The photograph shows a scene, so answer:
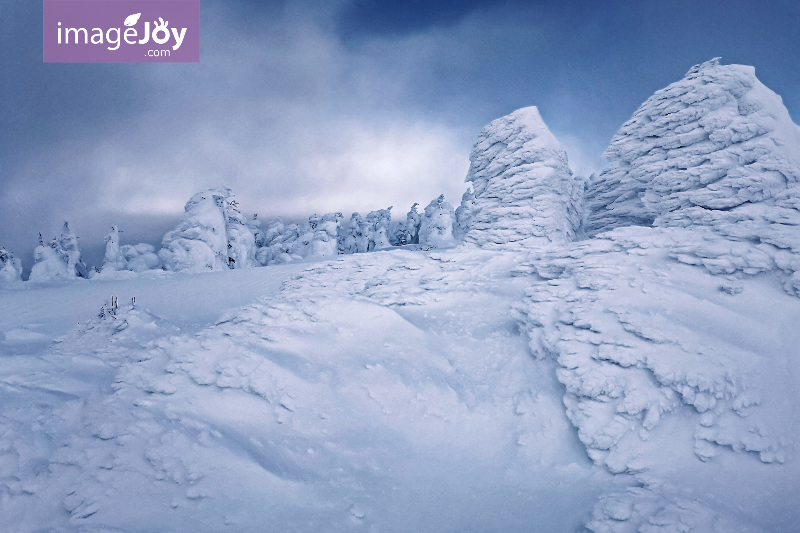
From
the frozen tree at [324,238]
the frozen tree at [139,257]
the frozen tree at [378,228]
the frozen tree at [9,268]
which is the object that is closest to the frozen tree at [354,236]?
the frozen tree at [378,228]

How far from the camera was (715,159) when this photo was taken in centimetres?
897

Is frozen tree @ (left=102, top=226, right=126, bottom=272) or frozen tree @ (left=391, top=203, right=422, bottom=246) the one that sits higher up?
frozen tree @ (left=391, top=203, right=422, bottom=246)

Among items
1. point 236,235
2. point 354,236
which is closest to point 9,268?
point 236,235

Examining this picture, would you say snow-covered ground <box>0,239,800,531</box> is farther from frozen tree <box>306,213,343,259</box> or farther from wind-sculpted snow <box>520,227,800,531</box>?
frozen tree <box>306,213,343,259</box>

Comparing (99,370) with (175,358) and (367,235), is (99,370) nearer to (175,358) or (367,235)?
(175,358)

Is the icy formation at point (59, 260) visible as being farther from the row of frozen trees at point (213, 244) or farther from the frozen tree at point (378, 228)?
the frozen tree at point (378, 228)

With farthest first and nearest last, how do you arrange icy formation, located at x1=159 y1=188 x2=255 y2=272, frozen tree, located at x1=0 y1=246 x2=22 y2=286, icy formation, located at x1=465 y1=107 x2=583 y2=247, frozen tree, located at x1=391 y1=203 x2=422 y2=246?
frozen tree, located at x1=391 y1=203 x2=422 y2=246 → frozen tree, located at x1=0 y1=246 x2=22 y2=286 → icy formation, located at x1=159 y1=188 x2=255 y2=272 → icy formation, located at x1=465 y1=107 x2=583 y2=247

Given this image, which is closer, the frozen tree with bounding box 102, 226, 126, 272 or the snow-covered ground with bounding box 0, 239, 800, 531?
the snow-covered ground with bounding box 0, 239, 800, 531

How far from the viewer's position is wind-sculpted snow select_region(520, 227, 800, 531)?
15.7 ft

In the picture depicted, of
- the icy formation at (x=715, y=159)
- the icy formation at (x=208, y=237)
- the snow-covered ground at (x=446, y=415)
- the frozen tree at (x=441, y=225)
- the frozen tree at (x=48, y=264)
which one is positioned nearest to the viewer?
the snow-covered ground at (x=446, y=415)

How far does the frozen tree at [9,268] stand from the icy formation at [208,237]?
52.9 feet

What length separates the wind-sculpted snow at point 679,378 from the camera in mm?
4789

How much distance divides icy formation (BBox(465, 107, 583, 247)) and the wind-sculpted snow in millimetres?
5681

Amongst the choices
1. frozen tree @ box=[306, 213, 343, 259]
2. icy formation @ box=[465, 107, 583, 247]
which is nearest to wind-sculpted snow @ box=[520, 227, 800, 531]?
icy formation @ box=[465, 107, 583, 247]
